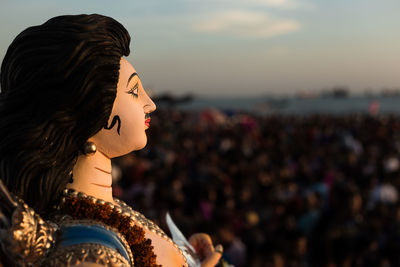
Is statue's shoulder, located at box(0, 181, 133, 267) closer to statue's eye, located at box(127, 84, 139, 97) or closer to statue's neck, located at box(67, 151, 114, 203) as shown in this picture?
statue's neck, located at box(67, 151, 114, 203)

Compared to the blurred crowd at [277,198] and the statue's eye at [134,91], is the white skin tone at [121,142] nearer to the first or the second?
the statue's eye at [134,91]

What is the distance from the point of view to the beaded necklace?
1.56 m

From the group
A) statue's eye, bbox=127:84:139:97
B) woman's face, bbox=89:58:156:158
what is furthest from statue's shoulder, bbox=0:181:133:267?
statue's eye, bbox=127:84:139:97

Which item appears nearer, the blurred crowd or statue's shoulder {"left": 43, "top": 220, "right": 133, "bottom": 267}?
statue's shoulder {"left": 43, "top": 220, "right": 133, "bottom": 267}

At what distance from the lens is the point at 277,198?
7195mm

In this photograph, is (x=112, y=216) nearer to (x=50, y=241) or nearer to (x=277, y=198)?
(x=50, y=241)

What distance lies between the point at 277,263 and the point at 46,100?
3.92 m

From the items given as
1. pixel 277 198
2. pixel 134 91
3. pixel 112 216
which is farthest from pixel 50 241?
pixel 277 198

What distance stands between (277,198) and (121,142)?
5874mm

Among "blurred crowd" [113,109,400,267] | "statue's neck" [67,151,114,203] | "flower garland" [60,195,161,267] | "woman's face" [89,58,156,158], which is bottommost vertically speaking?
"blurred crowd" [113,109,400,267]

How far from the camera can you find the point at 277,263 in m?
4.75

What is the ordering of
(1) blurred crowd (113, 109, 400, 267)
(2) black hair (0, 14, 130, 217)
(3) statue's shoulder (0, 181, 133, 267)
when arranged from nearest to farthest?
(3) statue's shoulder (0, 181, 133, 267) < (2) black hair (0, 14, 130, 217) < (1) blurred crowd (113, 109, 400, 267)

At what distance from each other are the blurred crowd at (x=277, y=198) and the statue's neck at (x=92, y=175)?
85.4 inches

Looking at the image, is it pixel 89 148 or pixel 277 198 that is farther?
pixel 277 198
